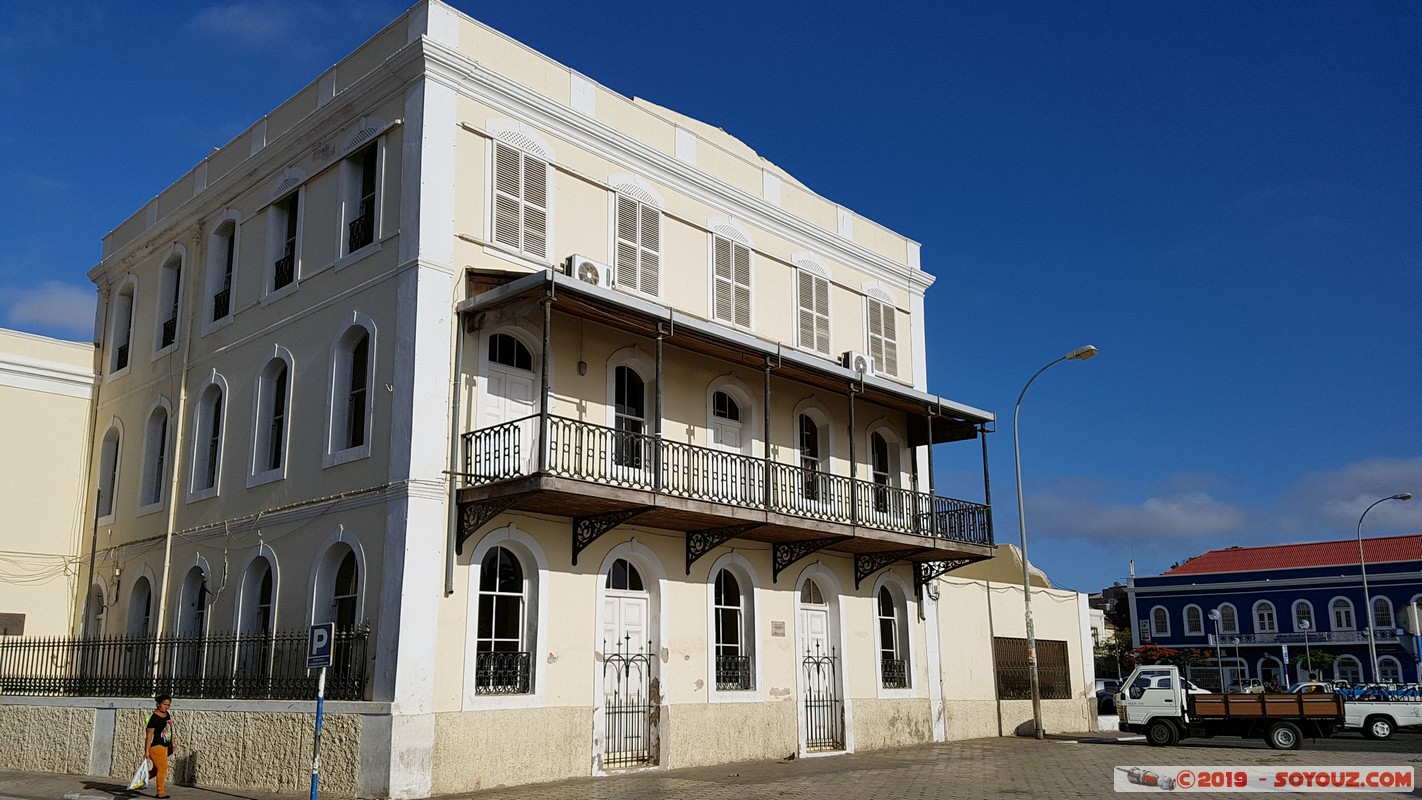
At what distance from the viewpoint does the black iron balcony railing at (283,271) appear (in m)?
19.5

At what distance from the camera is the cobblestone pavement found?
581 inches

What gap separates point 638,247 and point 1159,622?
5372 centimetres

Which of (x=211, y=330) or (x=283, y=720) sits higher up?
(x=211, y=330)

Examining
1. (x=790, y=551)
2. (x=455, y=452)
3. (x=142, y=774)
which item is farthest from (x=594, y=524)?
(x=142, y=774)

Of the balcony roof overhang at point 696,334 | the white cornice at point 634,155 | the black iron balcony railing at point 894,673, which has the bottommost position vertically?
the black iron balcony railing at point 894,673

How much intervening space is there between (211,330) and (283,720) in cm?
869

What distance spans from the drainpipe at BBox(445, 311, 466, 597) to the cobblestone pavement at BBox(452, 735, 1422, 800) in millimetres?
2982

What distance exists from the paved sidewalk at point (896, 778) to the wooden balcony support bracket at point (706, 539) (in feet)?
10.9

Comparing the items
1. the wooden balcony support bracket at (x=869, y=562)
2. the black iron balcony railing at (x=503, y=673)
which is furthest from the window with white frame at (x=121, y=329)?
the wooden balcony support bracket at (x=869, y=562)

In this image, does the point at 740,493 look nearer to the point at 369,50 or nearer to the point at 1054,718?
the point at 369,50

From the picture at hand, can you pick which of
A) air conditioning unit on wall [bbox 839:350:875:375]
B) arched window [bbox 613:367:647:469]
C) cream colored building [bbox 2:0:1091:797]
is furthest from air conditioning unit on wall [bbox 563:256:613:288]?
air conditioning unit on wall [bbox 839:350:875:375]

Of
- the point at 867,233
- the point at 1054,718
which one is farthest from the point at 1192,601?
the point at 867,233

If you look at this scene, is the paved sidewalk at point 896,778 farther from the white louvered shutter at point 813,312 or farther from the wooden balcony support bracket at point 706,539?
the white louvered shutter at point 813,312

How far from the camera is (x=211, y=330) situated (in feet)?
69.6
